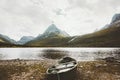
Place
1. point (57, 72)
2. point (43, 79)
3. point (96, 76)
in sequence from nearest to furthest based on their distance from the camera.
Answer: point (57, 72) < point (43, 79) < point (96, 76)

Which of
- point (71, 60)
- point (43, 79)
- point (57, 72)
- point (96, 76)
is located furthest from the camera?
point (71, 60)

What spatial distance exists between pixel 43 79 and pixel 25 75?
4.04m

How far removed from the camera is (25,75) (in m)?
30.5

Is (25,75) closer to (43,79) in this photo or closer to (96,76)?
(43,79)

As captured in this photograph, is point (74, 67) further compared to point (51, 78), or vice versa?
point (74, 67)

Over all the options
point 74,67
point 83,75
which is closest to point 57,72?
point 74,67

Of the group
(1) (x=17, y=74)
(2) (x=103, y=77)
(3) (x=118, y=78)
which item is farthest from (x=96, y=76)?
(1) (x=17, y=74)

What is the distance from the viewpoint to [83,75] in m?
30.5

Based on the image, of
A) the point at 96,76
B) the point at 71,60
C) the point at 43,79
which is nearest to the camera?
the point at 43,79

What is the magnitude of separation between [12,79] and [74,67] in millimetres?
9093

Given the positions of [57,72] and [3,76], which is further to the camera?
[3,76]

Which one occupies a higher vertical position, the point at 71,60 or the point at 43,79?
the point at 71,60

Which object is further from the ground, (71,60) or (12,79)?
(71,60)

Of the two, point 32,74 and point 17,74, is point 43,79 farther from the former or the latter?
point 17,74
